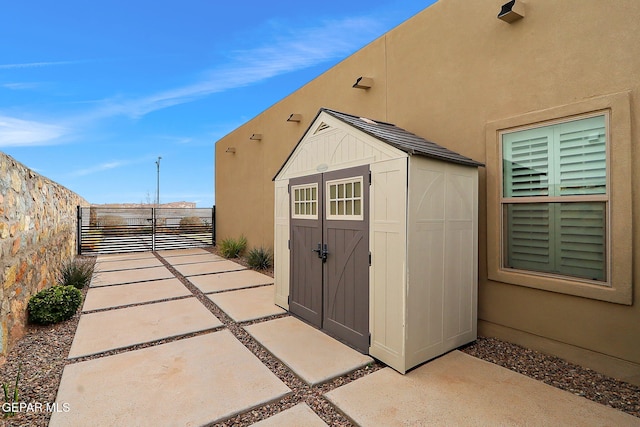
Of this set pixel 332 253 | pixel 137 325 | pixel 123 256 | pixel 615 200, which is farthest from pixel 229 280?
pixel 615 200

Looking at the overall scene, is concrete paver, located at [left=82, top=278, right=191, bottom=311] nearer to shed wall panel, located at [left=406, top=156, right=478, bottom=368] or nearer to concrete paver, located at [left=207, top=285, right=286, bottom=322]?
concrete paver, located at [left=207, top=285, right=286, bottom=322]

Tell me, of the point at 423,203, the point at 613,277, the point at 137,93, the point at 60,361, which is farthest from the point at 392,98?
the point at 137,93

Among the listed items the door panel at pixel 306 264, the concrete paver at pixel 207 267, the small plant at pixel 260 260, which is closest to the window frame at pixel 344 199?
the door panel at pixel 306 264

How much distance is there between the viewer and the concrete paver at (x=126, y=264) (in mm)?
7855

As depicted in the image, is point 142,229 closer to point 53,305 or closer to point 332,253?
point 53,305

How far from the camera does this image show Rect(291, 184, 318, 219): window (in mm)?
4004

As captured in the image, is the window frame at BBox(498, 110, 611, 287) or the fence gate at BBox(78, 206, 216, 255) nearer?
the window frame at BBox(498, 110, 611, 287)

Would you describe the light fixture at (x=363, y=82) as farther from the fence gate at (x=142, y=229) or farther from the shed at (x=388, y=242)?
the fence gate at (x=142, y=229)

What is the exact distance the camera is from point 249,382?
8.57 feet

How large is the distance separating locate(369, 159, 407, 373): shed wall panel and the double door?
11cm

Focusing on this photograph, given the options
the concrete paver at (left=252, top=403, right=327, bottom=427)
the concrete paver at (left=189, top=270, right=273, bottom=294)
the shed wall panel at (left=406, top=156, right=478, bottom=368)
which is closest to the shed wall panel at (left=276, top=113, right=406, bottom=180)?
the shed wall panel at (left=406, top=156, right=478, bottom=368)

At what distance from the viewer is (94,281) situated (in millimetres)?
6340

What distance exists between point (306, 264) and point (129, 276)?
5051 mm

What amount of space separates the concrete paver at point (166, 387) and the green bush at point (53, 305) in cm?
148
